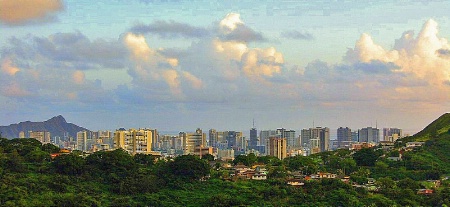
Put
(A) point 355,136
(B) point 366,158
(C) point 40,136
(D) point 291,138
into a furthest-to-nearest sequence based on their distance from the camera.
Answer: (A) point 355,136 → (D) point 291,138 → (C) point 40,136 → (B) point 366,158

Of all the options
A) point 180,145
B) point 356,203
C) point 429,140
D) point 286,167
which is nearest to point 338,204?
point 356,203

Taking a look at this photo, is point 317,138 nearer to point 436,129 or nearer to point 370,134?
point 370,134

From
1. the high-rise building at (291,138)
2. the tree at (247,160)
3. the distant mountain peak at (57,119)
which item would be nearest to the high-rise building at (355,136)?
the high-rise building at (291,138)

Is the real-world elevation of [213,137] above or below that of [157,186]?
above

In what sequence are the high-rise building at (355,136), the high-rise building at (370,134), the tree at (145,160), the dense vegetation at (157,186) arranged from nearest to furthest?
1. the dense vegetation at (157,186)
2. the tree at (145,160)
3. the high-rise building at (370,134)
4. the high-rise building at (355,136)

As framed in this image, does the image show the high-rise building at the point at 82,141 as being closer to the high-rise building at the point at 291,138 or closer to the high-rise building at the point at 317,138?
the high-rise building at the point at 291,138

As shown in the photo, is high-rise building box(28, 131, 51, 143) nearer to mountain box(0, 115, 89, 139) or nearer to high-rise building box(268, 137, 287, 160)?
mountain box(0, 115, 89, 139)

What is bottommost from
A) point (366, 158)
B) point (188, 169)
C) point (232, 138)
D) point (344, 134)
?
point (188, 169)

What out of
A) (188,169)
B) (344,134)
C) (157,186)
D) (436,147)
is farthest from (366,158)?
(344,134)
